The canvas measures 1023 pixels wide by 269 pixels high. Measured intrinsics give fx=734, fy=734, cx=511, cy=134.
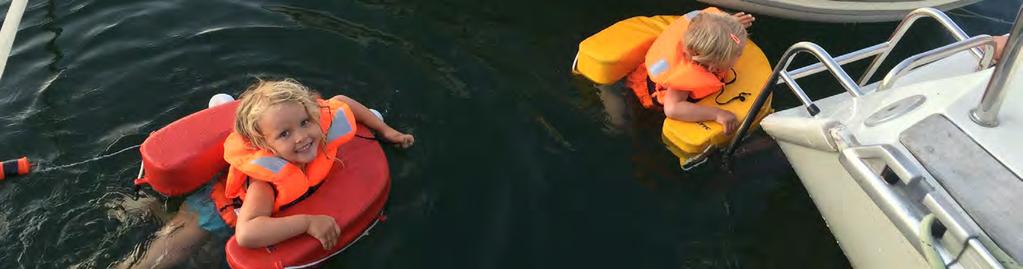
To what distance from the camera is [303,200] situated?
3.39 m

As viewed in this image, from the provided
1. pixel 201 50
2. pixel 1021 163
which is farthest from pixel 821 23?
pixel 201 50

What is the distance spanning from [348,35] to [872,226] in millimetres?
3420

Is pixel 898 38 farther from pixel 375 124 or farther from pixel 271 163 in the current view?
pixel 271 163

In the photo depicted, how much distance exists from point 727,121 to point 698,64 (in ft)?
1.11

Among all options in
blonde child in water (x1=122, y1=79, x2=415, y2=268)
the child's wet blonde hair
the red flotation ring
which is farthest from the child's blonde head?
the child's wet blonde hair

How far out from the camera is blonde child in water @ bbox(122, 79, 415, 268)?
312 cm

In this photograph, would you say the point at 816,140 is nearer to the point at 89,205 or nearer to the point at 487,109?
the point at 487,109

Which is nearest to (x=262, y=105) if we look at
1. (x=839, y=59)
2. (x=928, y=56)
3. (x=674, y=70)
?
(x=674, y=70)

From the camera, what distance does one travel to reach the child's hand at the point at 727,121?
3785 millimetres

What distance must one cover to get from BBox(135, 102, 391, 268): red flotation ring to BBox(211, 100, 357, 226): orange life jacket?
8 cm

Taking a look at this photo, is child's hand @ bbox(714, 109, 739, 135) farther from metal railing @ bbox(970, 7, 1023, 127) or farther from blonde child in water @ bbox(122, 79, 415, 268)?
blonde child in water @ bbox(122, 79, 415, 268)

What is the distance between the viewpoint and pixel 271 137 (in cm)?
316

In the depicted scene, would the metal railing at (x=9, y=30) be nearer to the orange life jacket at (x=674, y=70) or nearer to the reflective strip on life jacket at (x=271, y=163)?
the reflective strip on life jacket at (x=271, y=163)

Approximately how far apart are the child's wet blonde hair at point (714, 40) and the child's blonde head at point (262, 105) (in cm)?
194
